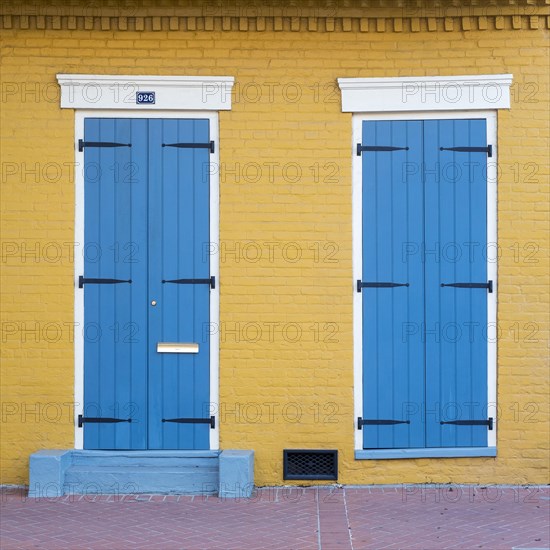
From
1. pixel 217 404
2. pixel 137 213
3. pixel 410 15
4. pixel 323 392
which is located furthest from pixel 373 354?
pixel 410 15

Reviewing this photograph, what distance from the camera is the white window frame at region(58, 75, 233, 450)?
28.9ft

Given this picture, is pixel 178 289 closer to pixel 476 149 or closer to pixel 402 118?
pixel 402 118

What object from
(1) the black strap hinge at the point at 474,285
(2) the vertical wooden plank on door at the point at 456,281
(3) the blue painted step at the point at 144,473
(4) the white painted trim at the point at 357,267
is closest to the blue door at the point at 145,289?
(3) the blue painted step at the point at 144,473

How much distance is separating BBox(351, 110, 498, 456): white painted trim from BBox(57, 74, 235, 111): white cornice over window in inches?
48.3

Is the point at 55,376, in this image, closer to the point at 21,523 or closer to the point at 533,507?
the point at 21,523

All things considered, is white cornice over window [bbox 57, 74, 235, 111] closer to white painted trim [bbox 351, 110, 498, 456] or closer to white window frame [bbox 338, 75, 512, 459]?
white window frame [bbox 338, 75, 512, 459]

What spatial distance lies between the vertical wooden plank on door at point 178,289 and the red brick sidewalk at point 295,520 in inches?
27.4

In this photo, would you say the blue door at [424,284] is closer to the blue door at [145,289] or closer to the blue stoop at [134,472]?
the blue stoop at [134,472]

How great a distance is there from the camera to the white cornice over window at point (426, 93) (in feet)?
28.9

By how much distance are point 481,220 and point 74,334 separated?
3.70m

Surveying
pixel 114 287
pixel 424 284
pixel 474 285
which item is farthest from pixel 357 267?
pixel 114 287

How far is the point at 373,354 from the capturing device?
887 centimetres

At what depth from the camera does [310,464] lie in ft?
29.1

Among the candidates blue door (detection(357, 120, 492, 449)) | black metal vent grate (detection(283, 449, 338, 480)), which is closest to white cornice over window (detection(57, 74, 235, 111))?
blue door (detection(357, 120, 492, 449))
